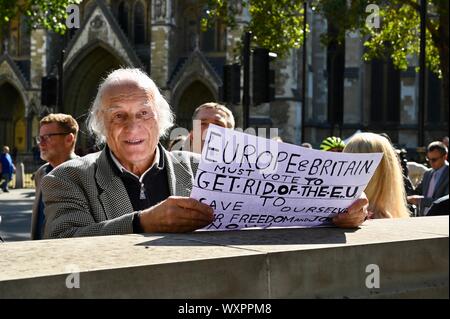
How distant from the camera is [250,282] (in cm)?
168

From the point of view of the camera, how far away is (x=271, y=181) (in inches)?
91.6

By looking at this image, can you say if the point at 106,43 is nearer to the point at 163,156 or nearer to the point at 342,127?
the point at 342,127

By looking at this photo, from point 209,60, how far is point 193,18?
266cm

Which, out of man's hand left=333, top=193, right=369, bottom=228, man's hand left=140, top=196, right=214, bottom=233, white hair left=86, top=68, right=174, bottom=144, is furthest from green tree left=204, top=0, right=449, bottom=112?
man's hand left=140, top=196, right=214, bottom=233

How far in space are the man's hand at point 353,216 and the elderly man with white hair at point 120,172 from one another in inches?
1.8

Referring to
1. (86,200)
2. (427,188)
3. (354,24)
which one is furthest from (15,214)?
(86,200)

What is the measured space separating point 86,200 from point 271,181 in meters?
0.90

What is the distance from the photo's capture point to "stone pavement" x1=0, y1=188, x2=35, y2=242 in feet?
40.4

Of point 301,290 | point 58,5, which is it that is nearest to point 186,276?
point 301,290

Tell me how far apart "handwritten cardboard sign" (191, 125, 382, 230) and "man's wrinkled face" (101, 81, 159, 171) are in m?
0.78

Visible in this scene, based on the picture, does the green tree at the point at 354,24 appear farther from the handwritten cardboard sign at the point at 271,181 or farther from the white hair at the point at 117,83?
the handwritten cardboard sign at the point at 271,181

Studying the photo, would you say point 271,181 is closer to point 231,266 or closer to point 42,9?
point 231,266

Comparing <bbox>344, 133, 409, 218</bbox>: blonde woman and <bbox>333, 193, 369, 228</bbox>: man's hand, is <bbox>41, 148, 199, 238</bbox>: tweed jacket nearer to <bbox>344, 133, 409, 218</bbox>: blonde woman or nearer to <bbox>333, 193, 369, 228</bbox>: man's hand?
<bbox>333, 193, 369, 228</bbox>: man's hand

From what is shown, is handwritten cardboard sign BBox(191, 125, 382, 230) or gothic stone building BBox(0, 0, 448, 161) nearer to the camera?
handwritten cardboard sign BBox(191, 125, 382, 230)
